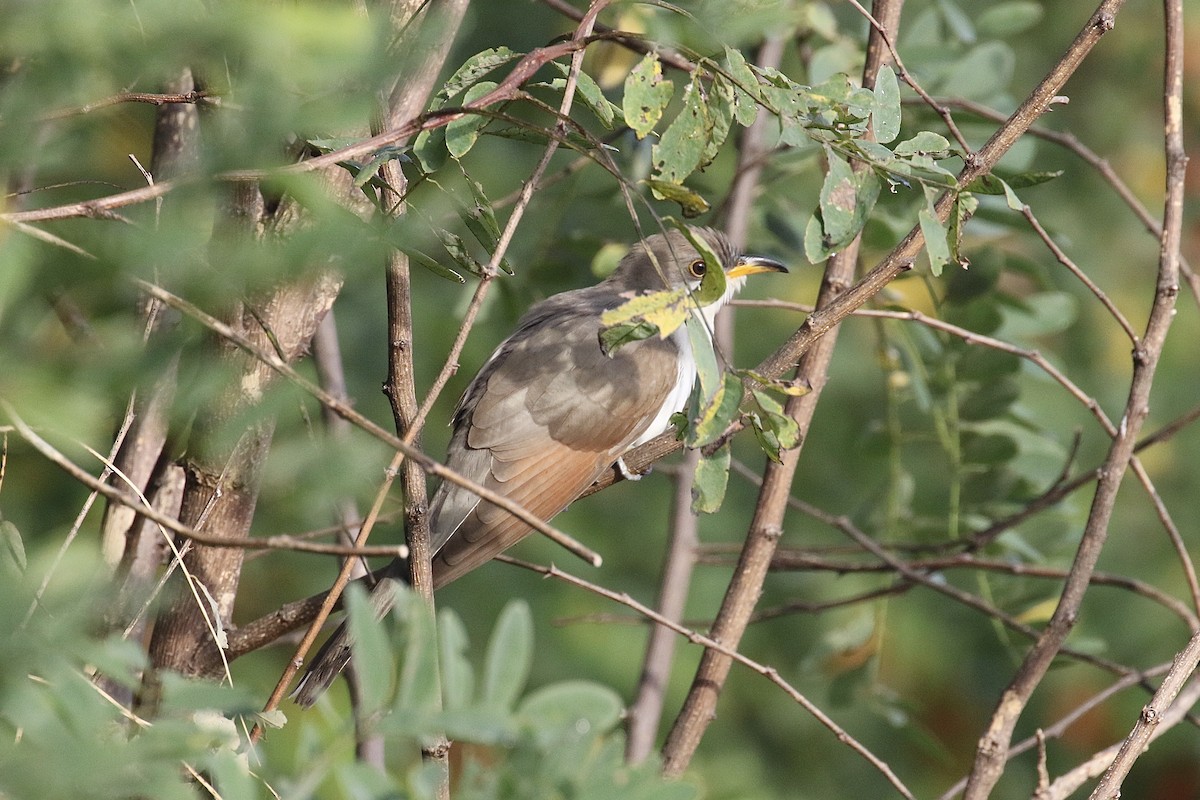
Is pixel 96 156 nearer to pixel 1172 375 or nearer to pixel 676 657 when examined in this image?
pixel 676 657

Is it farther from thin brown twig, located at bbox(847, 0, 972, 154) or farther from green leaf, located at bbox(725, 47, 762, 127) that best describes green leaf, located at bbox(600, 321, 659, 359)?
thin brown twig, located at bbox(847, 0, 972, 154)

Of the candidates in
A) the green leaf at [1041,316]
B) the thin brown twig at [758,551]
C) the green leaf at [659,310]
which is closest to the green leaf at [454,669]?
the green leaf at [659,310]

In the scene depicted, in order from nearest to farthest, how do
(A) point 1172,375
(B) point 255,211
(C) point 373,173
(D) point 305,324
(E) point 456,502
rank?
(B) point 255,211
(C) point 373,173
(D) point 305,324
(E) point 456,502
(A) point 1172,375

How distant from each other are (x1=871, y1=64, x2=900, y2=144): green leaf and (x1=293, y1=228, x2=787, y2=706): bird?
1.45 m

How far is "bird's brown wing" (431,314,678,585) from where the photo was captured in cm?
405

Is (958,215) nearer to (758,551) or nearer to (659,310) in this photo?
(659,310)

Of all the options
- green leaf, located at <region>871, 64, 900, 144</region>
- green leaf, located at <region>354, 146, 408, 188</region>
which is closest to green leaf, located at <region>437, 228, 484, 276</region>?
green leaf, located at <region>354, 146, 408, 188</region>

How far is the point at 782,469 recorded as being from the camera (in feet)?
10.5

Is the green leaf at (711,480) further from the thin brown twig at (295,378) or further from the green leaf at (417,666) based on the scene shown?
the green leaf at (417,666)

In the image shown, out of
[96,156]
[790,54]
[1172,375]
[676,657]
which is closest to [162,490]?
[96,156]

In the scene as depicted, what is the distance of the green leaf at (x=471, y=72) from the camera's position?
2.18 metres

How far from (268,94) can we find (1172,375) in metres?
6.58

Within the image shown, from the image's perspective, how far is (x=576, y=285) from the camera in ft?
15.0

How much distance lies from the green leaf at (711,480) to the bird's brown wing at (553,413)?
5.37 feet
